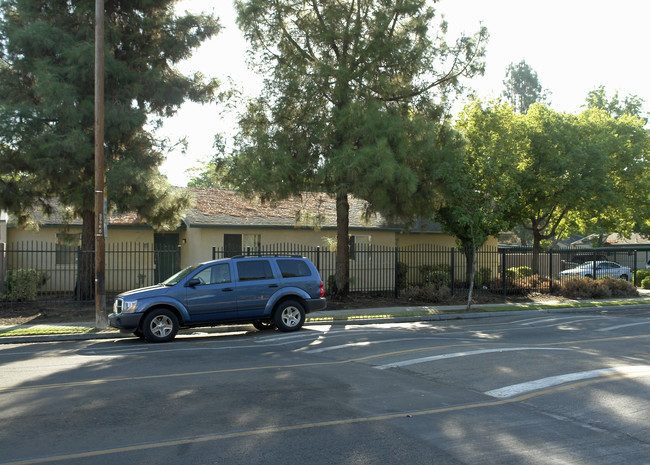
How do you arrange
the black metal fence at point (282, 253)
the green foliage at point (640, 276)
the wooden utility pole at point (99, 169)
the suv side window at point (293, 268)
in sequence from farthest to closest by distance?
the green foliage at point (640, 276)
the black metal fence at point (282, 253)
the wooden utility pole at point (99, 169)
the suv side window at point (293, 268)

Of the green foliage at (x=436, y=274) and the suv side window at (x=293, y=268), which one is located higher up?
the suv side window at (x=293, y=268)

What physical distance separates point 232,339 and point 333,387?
595 centimetres

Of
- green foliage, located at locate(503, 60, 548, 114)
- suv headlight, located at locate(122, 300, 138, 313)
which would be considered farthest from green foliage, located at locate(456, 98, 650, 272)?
green foliage, located at locate(503, 60, 548, 114)

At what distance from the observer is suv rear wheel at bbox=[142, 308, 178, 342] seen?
1284 cm

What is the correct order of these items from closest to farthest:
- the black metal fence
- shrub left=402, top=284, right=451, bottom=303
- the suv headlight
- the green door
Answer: the suv headlight → the black metal fence → shrub left=402, top=284, right=451, bottom=303 → the green door

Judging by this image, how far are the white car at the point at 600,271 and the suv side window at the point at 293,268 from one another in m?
21.6

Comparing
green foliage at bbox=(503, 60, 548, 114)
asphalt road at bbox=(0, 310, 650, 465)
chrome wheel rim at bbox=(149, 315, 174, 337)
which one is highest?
green foliage at bbox=(503, 60, 548, 114)

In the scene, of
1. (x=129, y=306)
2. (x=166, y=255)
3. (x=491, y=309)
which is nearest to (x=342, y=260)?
(x=491, y=309)

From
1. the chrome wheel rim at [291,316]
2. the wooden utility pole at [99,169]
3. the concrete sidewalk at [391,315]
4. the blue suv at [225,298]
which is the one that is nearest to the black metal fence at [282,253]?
the concrete sidewalk at [391,315]

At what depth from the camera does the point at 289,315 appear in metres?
14.4

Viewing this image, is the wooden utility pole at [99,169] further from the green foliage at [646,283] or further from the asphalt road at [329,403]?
the green foliage at [646,283]

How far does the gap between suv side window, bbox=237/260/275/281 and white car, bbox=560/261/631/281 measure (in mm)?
22598

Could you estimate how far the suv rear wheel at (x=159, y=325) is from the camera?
1284 cm

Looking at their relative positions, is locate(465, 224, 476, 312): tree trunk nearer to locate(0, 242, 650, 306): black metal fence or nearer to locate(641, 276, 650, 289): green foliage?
locate(0, 242, 650, 306): black metal fence
